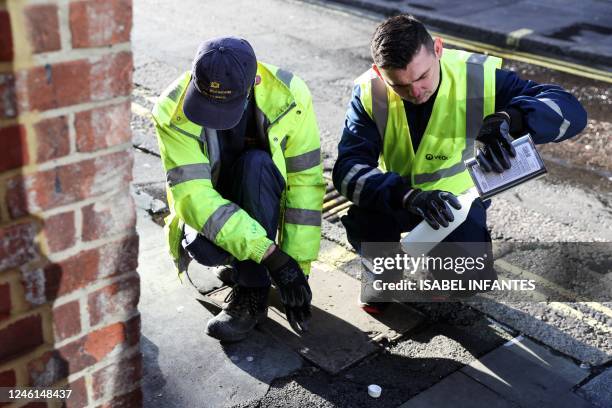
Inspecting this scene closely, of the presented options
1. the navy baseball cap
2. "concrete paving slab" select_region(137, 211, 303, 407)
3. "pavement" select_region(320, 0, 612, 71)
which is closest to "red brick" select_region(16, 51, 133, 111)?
the navy baseball cap

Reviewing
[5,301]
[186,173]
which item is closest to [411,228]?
[186,173]

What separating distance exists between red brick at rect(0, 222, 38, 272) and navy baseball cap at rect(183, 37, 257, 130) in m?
1.52

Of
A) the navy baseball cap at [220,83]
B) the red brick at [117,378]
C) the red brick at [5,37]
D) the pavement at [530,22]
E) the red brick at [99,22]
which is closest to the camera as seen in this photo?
the red brick at [5,37]

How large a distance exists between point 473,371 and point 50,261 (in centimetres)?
210

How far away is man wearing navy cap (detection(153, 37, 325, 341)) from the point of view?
115 inches

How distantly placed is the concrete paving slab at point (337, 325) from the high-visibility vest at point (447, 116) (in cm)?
62

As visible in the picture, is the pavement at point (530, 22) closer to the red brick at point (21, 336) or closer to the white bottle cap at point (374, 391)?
the white bottle cap at point (374, 391)

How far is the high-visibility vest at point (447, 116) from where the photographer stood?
334cm

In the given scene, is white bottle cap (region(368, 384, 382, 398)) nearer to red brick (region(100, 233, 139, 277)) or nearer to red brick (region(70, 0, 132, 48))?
red brick (region(100, 233, 139, 277))

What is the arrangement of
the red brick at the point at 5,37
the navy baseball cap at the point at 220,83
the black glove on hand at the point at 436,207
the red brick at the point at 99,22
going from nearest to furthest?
1. the red brick at the point at 5,37
2. the red brick at the point at 99,22
3. the navy baseball cap at the point at 220,83
4. the black glove on hand at the point at 436,207

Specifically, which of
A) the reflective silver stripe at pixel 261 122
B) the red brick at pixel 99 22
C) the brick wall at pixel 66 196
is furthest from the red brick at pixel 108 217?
the reflective silver stripe at pixel 261 122

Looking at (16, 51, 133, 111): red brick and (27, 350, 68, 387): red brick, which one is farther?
(27, 350, 68, 387): red brick

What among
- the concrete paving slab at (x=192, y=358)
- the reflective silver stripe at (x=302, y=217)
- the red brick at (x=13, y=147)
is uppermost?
the red brick at (x=13, y=147)

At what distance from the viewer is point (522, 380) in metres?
Result: 3.08
